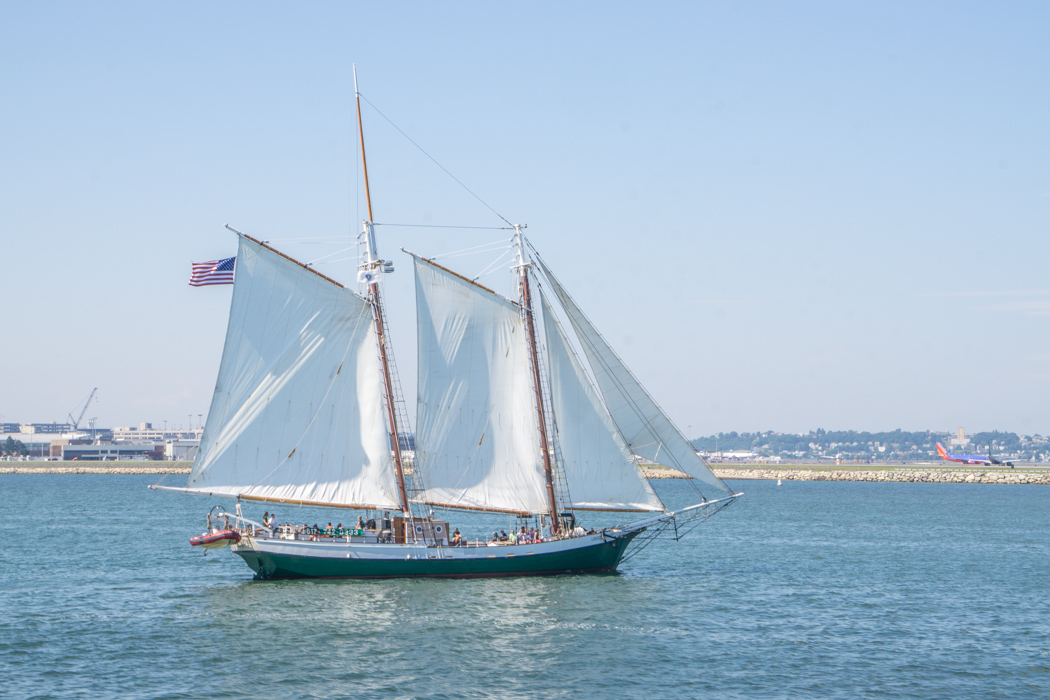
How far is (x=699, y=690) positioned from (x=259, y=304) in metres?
29.7

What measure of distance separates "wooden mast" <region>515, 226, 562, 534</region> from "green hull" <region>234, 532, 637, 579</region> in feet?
7.72

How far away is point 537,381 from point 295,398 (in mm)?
12465

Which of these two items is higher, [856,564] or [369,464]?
[369,464]

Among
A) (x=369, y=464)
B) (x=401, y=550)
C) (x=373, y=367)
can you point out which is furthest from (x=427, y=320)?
(x=401, y=550)

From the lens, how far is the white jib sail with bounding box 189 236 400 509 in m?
51.2

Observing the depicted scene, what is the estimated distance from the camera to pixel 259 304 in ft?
169

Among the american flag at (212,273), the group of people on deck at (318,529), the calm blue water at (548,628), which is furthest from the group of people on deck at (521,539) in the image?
the american flag at (212,273)

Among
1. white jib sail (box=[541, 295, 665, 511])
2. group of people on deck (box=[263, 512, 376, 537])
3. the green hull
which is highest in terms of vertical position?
white jib sail (box=[541, 295, 665, 511])

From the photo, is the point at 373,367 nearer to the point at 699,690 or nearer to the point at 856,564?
the point at 699,690

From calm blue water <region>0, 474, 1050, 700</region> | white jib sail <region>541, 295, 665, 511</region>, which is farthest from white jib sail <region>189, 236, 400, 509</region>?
white jib sail <region>541, 295, 665, 511</region>

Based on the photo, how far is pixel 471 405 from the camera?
5347cm

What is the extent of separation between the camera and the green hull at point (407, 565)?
51.2 m

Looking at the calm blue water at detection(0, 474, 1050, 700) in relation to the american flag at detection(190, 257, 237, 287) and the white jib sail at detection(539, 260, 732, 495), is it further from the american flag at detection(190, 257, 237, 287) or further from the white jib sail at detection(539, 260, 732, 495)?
the american flag at detection(190, 257, 237, 287)

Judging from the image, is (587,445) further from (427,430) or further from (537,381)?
(427,430)
